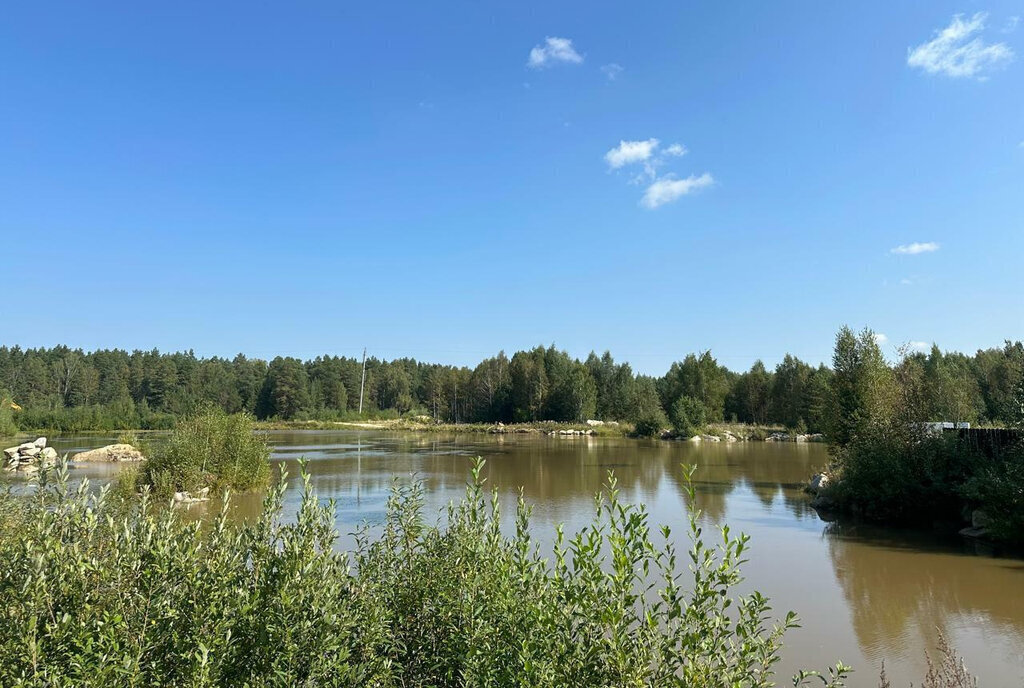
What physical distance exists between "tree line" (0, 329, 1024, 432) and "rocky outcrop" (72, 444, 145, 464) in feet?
104

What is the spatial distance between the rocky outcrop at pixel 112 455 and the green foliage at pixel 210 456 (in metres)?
12.1

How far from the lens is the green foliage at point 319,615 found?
3.54 m

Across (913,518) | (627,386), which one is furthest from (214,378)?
(913,518)

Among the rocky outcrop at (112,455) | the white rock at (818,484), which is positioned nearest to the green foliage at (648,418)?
the white rock at (818,484)

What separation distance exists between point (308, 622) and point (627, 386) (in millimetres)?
86383

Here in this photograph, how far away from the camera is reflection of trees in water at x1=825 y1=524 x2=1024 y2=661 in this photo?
9.98 meters

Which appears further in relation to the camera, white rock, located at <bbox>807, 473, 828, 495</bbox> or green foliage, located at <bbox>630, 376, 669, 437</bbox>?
green foliage, located at <bbox>630, 376, 669, 437</bbox>

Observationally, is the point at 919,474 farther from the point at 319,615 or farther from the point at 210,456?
the point at 210,456

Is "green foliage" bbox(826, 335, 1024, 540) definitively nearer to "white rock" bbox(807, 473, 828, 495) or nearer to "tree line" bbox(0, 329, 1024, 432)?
"white rock" bbox(807, 473, 828, 495)

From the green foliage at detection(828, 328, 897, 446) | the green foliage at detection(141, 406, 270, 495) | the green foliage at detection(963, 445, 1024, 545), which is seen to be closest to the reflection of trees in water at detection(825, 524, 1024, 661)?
the green foliage at detection(963, 445, 1024, 545)

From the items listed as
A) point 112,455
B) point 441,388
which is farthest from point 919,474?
point 441,388

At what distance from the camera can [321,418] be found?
94.9 metres

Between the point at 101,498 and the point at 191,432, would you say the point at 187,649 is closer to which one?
the point at 101,498

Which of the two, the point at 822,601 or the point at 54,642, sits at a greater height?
the point at 54,642
